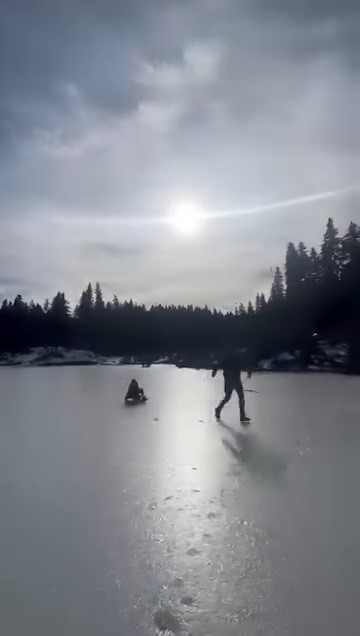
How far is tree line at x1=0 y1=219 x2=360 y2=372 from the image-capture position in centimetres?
6262

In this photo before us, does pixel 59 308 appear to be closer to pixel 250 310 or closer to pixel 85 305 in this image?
pixel 85 305

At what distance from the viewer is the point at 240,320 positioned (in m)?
75.0

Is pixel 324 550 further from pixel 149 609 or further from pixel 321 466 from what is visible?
pixel 321 466

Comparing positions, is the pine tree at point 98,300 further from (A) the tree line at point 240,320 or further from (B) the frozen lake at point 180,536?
(B) the frozen lake at point 180,536

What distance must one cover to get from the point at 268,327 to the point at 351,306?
11.9 meters

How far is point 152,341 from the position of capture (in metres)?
129

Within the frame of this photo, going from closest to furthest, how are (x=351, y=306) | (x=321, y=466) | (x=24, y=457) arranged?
1. (x=321, y=466)
2. (x=24, y=457)
3. (x=351, y=306)

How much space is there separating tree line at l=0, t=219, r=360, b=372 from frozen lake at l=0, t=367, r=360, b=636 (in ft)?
20.3

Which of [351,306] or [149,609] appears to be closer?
[149,609]

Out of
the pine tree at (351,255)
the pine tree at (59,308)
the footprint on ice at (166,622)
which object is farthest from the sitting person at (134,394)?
the pine tree at (59,308)

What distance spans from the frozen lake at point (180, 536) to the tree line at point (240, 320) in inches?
243

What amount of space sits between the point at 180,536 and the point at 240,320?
71211mm

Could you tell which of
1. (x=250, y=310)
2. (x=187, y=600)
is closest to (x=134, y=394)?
(x=187, y=600)

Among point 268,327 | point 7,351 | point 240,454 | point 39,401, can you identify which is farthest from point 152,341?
point 240,454
